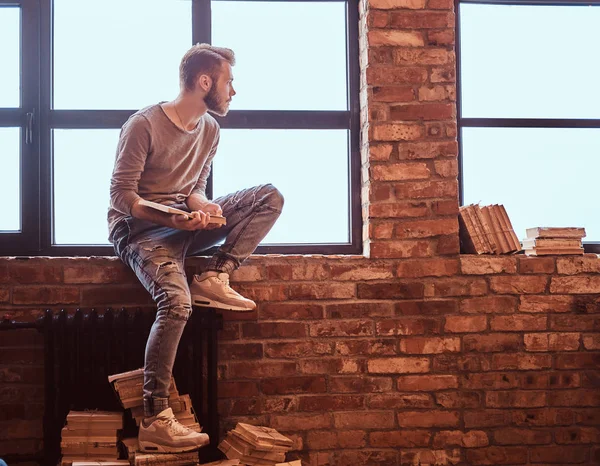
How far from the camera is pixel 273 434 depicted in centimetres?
324

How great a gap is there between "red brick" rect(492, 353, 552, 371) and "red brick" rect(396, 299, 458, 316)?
31cm

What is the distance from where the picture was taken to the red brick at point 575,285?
361cm

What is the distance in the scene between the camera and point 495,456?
139 inches

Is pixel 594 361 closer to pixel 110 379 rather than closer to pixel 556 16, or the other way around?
pixel 556 16

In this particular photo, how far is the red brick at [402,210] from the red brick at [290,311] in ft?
1.61

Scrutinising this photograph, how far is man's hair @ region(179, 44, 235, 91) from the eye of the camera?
3.20 meters

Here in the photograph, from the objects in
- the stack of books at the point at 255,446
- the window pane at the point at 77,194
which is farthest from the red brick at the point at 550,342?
the window pane at the point at 77,194

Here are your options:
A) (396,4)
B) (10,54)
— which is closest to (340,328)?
(396,4)

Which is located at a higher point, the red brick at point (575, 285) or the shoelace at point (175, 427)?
the red brick at point (575, 285)

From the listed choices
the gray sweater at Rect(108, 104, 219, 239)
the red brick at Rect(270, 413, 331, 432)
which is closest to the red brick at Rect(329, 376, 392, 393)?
the red brick at Rect(270, 413, 331, 432)

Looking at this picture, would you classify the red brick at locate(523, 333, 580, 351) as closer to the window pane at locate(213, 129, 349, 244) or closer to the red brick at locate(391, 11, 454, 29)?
the window pane at locate(213, 129, 349, 244)

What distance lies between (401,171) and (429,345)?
821mm

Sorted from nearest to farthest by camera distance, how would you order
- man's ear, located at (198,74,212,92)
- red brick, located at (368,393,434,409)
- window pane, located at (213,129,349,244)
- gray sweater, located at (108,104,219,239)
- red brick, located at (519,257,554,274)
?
gray sweater, located at (108,104,219,239)
man's ear, located at (198,74,212,92)
red brick, located at (368,393,434,409)
red brick, located at (519,257,554,274)
window pane, located at (213,129,349,244)

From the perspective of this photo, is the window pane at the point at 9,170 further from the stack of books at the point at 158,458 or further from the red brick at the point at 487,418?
the red brick at the point at 487,418
